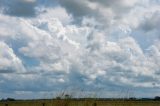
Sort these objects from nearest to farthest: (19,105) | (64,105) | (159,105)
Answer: (64,105)
(159,105)
(19,105)

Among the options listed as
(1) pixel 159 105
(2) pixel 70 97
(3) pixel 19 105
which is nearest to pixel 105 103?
(1) pixel 159 105

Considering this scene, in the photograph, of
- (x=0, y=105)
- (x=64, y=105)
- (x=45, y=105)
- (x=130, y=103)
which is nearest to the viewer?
(x=64, y=105)

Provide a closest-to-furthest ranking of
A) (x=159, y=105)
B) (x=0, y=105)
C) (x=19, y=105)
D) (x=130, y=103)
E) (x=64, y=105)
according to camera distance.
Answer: (x=64, y=105) → (x=130, y=103) → (x=159, y=105) → (x=0, y=105) → (x=19, y=105)

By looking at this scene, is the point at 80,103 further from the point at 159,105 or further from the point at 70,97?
the point at 159,105

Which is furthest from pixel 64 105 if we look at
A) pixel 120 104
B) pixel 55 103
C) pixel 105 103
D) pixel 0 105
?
pixel 0 105

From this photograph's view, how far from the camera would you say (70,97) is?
26578mm

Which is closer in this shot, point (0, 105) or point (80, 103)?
point (80, 103)

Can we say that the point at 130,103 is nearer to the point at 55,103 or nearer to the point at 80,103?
the point at 80,103

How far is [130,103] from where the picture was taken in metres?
28.4

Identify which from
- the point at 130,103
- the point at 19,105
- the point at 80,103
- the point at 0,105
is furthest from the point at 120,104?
the point at 19,105

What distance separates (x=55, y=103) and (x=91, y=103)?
Result: 2549 mm

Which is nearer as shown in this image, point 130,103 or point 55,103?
point 55,103

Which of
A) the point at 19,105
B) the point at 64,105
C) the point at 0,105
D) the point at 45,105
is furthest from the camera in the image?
the point at 19,105

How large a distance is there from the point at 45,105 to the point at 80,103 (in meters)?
3.68
